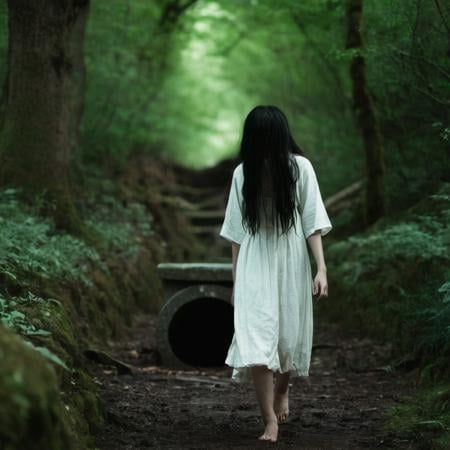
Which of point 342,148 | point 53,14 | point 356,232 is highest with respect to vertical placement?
point 53,14

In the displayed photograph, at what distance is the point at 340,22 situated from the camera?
1200 cm

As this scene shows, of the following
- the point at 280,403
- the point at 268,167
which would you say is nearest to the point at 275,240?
the point at 268,167

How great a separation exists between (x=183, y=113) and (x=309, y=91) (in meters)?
6.69

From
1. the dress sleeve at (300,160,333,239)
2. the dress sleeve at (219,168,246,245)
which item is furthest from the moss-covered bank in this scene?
the dress sleeve at (300,160,333,239)

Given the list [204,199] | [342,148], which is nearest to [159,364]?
[342,148]

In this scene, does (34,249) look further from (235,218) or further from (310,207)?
(310,207)

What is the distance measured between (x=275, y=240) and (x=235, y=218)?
31 centimetres

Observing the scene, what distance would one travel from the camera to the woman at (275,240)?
5.38 m

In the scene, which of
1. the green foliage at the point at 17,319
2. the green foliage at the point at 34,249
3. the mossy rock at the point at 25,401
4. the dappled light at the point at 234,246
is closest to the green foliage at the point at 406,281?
the dappled light at the point at 234,246

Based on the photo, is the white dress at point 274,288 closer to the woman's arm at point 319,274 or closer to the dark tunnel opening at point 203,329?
the woman's arm at point 319,274

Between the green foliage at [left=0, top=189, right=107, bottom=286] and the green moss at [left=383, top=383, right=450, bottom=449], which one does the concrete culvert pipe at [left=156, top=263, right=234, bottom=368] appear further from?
the green moss at [left=383, top=383, right=450, bottom=449]

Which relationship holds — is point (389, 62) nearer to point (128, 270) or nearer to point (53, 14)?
point (53, 14)

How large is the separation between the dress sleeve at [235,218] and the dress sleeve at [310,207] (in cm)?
41

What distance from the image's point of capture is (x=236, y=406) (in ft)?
21.9
